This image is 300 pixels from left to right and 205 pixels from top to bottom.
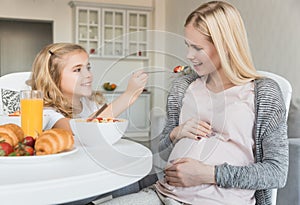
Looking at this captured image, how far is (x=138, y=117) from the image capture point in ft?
3.17

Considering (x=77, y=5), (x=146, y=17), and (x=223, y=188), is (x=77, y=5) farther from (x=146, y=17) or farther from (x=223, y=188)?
(x=223, y=188)

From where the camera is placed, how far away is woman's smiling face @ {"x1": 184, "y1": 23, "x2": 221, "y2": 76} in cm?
107

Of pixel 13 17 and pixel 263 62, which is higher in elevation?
pixel 13 17

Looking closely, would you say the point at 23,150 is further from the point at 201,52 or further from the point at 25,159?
the point at 201,52

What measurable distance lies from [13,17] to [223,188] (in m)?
4.64

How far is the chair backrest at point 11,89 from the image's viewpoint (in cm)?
193

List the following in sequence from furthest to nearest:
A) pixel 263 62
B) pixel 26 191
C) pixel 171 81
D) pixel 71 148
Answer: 1. pixel 263 62
2. pixel 171 81
3. pixel 71 148
4. pixel 26 191

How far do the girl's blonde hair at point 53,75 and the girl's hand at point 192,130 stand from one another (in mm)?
564

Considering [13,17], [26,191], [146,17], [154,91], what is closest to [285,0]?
[154,91]

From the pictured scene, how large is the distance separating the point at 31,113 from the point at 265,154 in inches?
27.1

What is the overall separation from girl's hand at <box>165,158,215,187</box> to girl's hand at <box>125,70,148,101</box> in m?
0.25

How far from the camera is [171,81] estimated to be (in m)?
1.08

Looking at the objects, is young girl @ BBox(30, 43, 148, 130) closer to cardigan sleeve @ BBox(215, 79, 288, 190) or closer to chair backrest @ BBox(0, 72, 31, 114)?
chair backrest @ BBox(0, 72, 31, 114)

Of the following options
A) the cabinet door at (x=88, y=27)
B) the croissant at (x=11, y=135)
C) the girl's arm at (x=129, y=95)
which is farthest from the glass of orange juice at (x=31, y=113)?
the cabinet door at (x=88, y=27)
